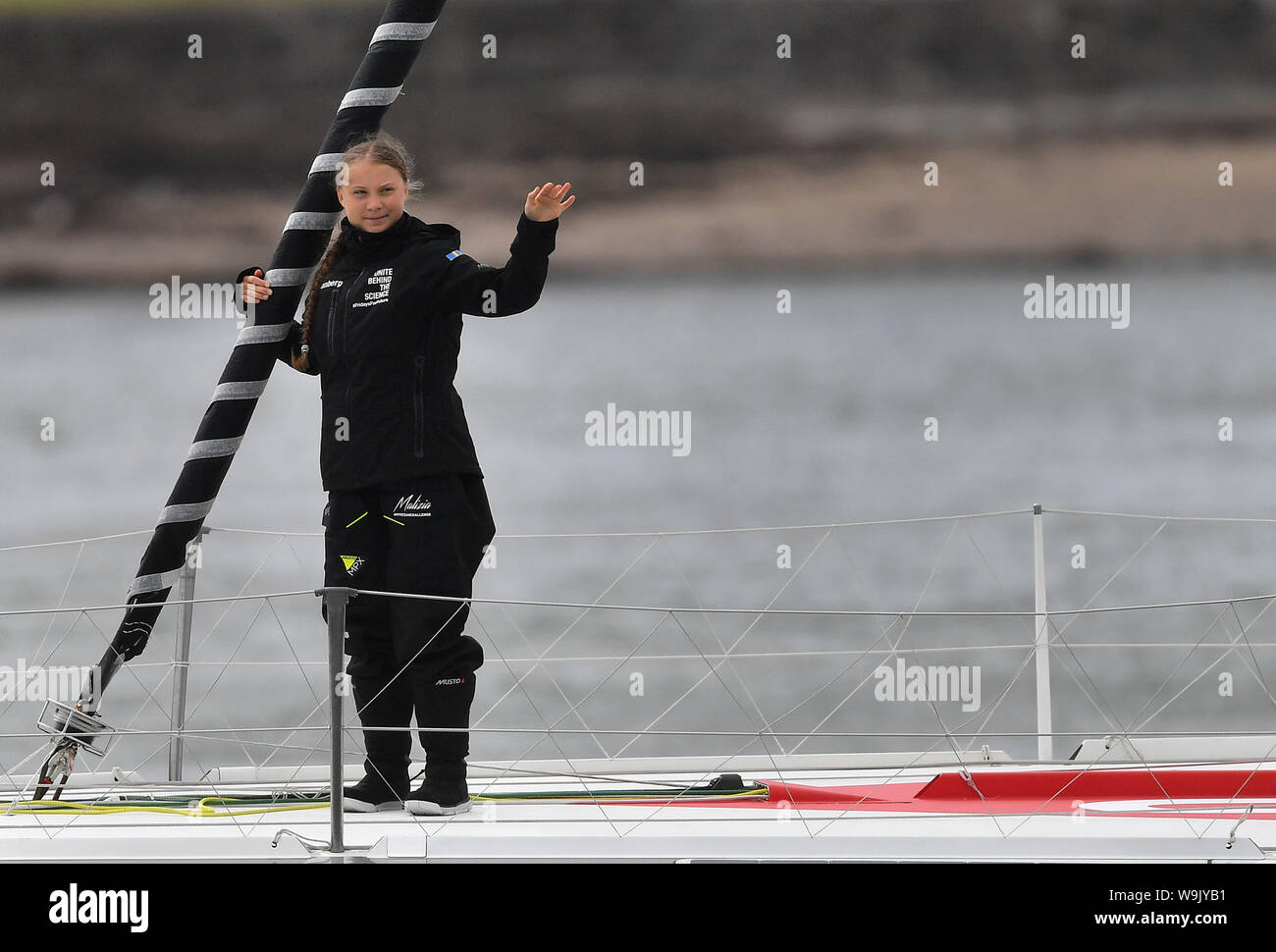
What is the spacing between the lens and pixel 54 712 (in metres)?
2.20

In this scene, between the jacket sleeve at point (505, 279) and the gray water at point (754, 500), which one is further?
the gray water at point (754, 500)

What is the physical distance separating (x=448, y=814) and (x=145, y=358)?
23.1ft

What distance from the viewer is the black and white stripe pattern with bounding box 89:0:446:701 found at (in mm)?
2143

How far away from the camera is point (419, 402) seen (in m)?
1.93

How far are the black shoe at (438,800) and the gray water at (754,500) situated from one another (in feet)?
2.53

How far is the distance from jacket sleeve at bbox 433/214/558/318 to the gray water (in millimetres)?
910

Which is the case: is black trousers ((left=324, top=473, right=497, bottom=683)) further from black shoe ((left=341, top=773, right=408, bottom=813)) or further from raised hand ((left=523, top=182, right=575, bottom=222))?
raised hand ((left=523, top=182, right=575, bottom=222))

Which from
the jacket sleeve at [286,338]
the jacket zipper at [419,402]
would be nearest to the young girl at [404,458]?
the jacket zipper at [419,402]

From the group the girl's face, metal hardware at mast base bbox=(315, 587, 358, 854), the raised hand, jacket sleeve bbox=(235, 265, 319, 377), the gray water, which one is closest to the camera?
metal hardware at mast base bbox=(315, 587, 358, 854)

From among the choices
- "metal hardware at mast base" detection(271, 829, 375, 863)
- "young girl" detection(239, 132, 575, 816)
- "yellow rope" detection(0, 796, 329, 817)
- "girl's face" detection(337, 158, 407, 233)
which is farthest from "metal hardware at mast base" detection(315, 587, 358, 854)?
"girl's face" detection(337, 158, 407, 233)

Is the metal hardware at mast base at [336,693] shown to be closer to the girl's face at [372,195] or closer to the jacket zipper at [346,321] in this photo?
the jacket zipper at [346,321]

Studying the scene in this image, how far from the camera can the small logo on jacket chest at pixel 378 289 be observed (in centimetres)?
196
